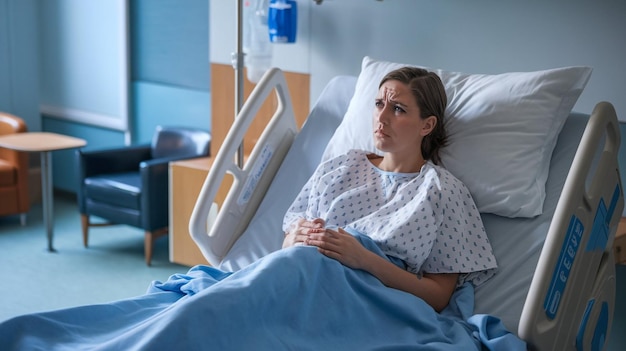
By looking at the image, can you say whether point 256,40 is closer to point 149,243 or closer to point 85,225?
point 149,243

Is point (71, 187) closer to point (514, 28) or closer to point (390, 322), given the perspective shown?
point (514, 28)

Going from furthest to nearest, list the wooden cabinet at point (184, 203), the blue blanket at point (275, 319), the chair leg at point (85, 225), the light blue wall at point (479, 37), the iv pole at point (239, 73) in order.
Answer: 1. the chair leg at point (85, 225)
2. the wooden cabinet at point (184, 203)
3. the iv pole at point (239, 73)
4. the light blue wall at point (479, 37)
5. the blue blanket at point (275, 319)

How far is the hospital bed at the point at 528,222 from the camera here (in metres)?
2.15

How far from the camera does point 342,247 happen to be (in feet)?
7.56

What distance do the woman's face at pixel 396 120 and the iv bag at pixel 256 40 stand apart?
52.4 inches

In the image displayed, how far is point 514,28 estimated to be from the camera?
10.4ft

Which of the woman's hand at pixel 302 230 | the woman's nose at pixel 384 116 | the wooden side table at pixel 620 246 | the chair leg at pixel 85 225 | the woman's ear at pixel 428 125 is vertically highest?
the woman's nose at pixel 384 116

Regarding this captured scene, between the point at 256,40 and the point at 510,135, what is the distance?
1.55 meters

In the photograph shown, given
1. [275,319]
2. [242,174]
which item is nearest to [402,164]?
[242,174]

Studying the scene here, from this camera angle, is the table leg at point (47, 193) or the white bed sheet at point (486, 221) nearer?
the white bed sheet at point (486, 221)

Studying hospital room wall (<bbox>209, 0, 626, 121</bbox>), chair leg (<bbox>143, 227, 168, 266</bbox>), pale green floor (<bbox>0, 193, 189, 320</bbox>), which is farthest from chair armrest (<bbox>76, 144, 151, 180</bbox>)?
hospital room wall (<bbox>209, 0, 626, 121</bbox>)

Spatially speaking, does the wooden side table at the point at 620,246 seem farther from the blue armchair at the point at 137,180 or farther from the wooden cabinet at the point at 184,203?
the blue armchair at the point at 137,180

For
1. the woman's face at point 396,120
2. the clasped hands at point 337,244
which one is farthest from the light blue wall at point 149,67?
the clasped hands at point 337,244

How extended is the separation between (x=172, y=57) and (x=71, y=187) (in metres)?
1.36
